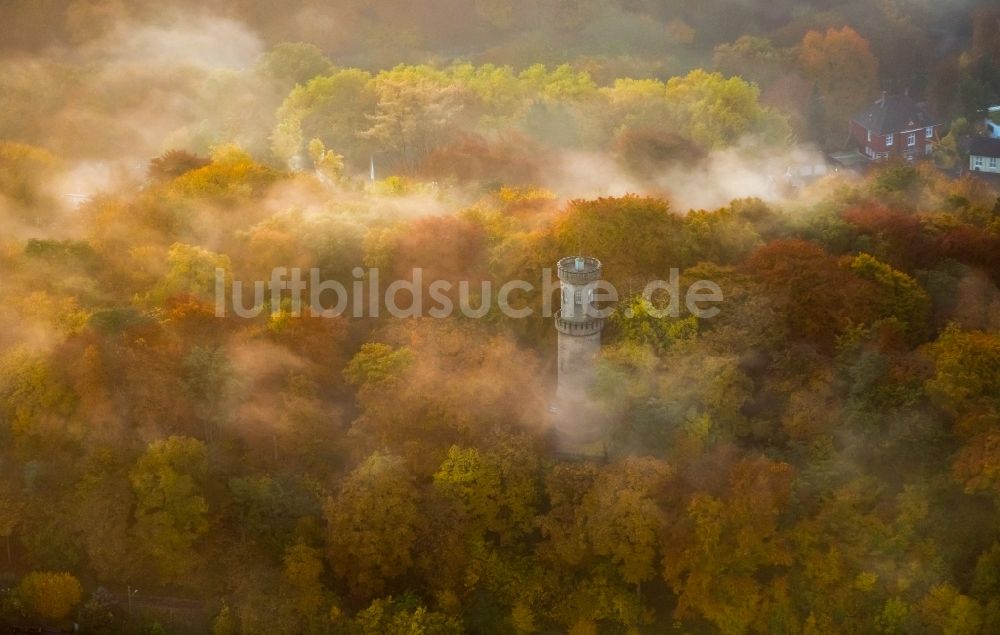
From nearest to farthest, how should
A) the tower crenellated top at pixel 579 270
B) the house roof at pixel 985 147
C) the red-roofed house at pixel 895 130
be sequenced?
the tower crenellated top at pixel 579 270 < the house roof at pixel 985 147 < the red-roofed house at pixel 895 130

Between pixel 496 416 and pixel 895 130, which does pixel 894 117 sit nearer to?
pixel 895 130

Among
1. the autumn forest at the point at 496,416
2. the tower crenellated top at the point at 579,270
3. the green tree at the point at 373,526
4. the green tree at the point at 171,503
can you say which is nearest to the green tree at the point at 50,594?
the autumn forest at the point at 496,416

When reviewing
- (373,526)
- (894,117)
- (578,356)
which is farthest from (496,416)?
(894,117)

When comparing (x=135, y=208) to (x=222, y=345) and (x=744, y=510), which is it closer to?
(x=222, y=345)

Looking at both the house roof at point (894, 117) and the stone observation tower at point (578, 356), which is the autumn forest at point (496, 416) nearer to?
the stone observation tower at point (578, 356)

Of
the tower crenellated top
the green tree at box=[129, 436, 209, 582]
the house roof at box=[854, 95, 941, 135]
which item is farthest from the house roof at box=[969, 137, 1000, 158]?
the green tree at box=[129, 436, 209, 582]
